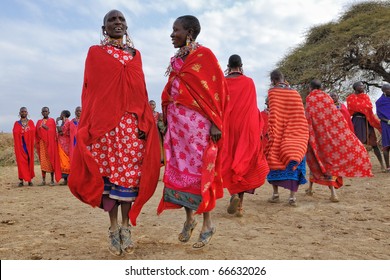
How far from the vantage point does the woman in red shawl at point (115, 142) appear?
152 inches

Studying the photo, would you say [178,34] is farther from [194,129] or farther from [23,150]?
[23,150]

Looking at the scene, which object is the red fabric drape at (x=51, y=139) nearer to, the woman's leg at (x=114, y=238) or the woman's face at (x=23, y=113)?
the woman's face at (x=23, y=113)

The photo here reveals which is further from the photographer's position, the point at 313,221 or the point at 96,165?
the point at 313,221

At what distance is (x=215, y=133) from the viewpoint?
4031mm

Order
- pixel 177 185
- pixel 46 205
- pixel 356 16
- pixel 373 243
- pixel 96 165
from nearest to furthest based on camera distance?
pixel 96 165, pixel 177 185, pixel 373 243, pixel 46 205, pixel 356 16

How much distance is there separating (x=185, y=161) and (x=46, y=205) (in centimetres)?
450

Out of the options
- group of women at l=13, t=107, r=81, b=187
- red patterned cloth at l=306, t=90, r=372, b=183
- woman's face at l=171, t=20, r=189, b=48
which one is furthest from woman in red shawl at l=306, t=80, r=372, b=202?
group of women at l=13, t=107, r=81, b=187

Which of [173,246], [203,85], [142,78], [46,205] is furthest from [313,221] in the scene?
[46,205]

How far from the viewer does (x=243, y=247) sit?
13.9 ft

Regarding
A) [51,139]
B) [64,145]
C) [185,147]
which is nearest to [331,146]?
[185,147]

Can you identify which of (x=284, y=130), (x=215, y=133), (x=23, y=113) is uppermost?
(x=23, y=113)

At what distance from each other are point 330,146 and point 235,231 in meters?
3.15

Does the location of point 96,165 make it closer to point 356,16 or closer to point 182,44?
point 182,44

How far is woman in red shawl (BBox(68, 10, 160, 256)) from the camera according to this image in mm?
3859
